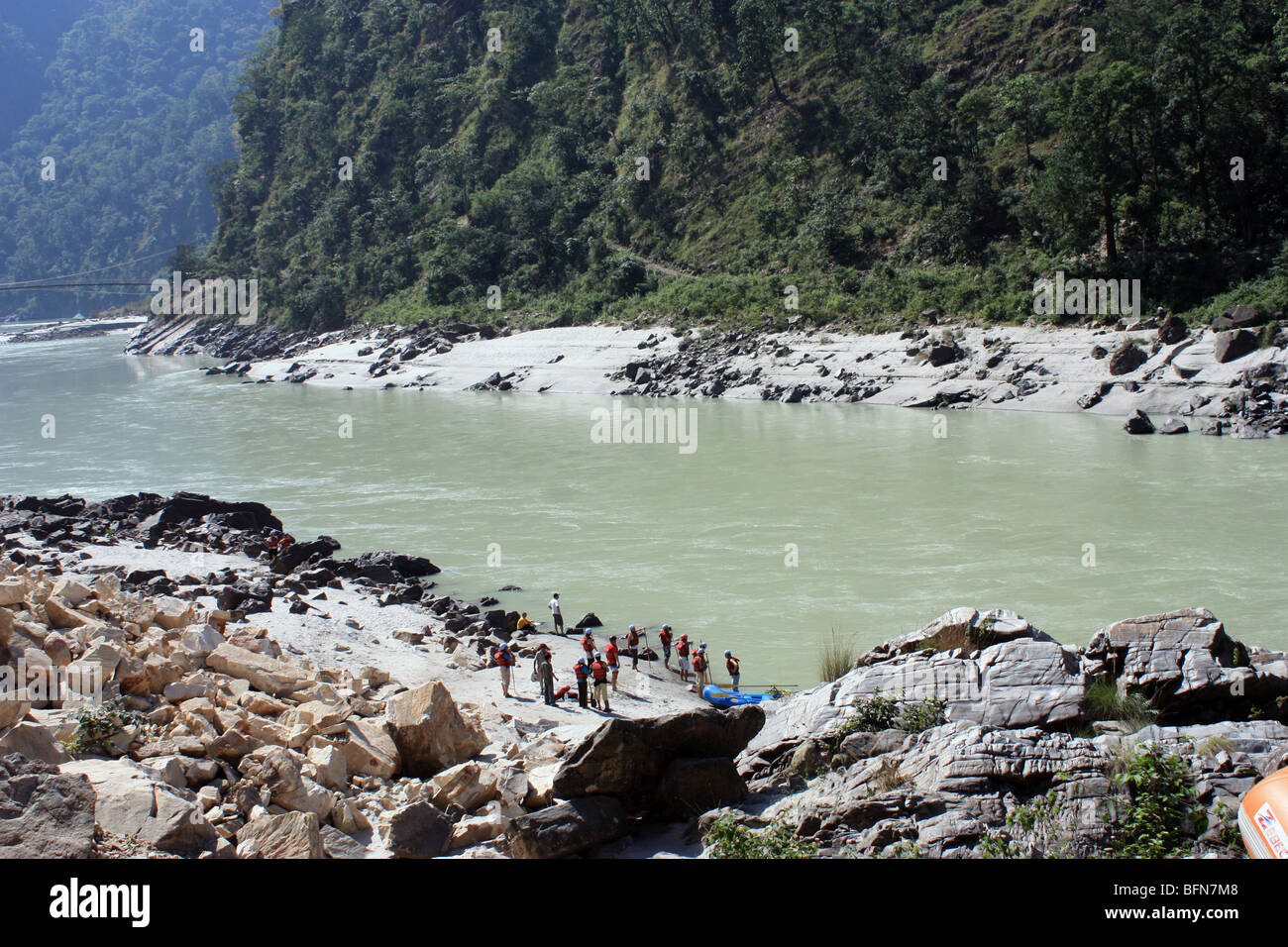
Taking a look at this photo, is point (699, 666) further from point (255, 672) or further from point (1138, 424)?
point (1138, 424)

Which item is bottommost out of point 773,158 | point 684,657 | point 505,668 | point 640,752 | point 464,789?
point 684,657

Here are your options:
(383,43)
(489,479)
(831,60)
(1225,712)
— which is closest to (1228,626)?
(1225,712)

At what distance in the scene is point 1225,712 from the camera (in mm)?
10156

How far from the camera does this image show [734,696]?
15.4 metres

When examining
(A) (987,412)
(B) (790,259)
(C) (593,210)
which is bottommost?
(A) (987,412)

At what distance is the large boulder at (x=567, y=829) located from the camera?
8453 millimetres

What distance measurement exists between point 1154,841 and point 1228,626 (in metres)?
11.4

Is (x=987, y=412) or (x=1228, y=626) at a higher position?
(x=987, y=412)

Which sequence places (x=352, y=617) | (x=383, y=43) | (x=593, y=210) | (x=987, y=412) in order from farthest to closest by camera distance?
1. (x=383, y=43)
2. (x=593, y=210)
3. (x=987, y=412)
4. (x=352, y=617)

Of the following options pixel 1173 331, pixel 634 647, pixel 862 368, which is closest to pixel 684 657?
pixel 634 647

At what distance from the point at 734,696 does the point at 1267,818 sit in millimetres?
9177

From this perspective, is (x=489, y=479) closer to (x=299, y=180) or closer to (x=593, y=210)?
(x=593, y=210)

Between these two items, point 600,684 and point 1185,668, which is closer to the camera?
point 1185,668

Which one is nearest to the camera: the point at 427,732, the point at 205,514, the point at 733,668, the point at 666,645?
the point at 427,732
